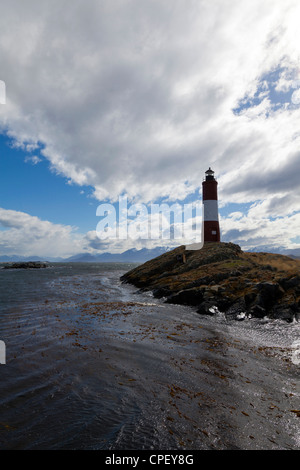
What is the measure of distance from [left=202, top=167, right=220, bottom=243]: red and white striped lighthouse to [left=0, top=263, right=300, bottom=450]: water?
34.7 metres

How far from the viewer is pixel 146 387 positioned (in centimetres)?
791

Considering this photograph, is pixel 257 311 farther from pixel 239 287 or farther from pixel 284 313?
pixel 239 287

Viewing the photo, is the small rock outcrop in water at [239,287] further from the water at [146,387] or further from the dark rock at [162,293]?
the water at [146,387]

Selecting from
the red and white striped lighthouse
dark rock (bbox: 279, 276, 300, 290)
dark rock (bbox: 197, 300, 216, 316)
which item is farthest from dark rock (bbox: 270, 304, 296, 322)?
the red and white striped lighthouse

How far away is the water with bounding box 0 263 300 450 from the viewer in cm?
559

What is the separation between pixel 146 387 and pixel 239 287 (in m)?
17.5

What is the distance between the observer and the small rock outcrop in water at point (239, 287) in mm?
19234

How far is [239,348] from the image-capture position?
40.4 feet

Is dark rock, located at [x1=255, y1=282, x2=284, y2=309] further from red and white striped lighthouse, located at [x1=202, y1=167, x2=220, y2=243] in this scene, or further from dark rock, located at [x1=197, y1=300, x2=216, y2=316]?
red and white striped lighthouse, located at [x1=202, y1=167, x2=220, y2=243]

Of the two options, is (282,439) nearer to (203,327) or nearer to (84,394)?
(84,394)

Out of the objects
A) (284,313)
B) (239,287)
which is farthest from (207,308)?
(284,313)

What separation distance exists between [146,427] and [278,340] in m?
11.1

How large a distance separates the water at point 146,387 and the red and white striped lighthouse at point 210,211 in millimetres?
34741
